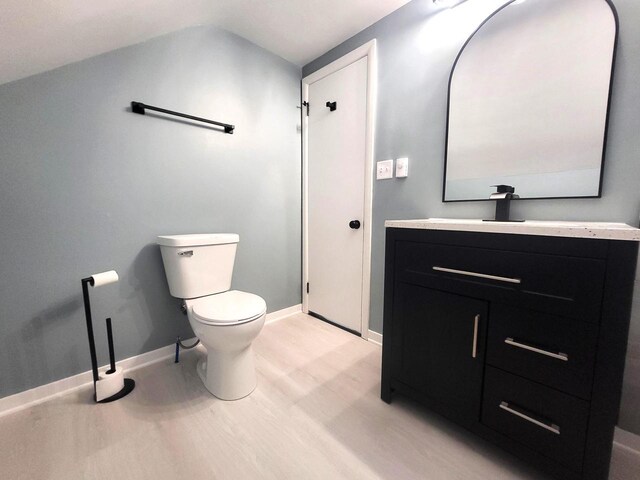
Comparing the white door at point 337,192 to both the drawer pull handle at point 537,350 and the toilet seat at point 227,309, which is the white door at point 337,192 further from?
the drawer pull handle at point 537,350

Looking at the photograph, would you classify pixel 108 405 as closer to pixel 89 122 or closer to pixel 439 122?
Answer: pixel 89 122

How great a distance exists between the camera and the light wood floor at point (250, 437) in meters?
0.93

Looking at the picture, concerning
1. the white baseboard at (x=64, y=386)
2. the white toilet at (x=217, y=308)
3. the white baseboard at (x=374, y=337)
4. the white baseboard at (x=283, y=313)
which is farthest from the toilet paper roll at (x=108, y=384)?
the white baseboard at (x=374, y=337)

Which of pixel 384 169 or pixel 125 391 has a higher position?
pixel 384 169

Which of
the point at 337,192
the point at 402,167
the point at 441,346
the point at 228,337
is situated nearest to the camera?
the point at 441,346

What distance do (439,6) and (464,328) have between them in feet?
5.35

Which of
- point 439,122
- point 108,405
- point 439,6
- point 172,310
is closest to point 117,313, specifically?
point 172,310

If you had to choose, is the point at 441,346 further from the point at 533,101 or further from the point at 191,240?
the point at 191,240

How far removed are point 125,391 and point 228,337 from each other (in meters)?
0.65

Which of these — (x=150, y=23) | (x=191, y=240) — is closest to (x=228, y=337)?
(x=191, y=240)

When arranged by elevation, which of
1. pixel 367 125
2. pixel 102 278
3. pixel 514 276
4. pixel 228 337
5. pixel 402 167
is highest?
pixel 367 125

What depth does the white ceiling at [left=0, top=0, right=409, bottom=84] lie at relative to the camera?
0.97 meters

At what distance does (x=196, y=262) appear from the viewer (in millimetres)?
1475

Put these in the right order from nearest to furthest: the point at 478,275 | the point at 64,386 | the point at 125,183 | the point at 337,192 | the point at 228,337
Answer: the point at 478,275 < the point at 228,337 < the point at 64,386 < the point at 125,183 < the point at 337,192
